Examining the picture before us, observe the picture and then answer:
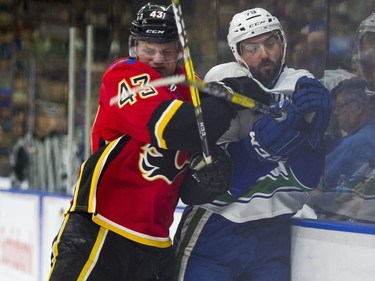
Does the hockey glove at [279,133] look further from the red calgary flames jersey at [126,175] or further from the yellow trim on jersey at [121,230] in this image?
the yellow trim on jersey at [121,230]

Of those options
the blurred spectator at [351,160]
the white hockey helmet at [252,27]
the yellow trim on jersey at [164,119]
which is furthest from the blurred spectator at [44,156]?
the yellow trim on jersey at [164,119]

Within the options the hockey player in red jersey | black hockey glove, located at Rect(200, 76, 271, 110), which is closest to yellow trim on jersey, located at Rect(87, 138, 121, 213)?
the hockey player in red jersey

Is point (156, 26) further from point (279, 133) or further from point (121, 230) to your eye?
point (121, 230)

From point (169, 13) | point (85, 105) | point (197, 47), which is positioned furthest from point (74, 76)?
point (169, 13)

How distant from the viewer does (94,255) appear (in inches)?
101

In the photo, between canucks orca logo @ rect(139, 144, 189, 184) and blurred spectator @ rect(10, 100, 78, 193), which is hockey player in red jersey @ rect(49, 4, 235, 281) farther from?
blurred spectator @ rect(10, 100, 78, 193)

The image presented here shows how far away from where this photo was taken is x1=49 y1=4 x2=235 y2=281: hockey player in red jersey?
8.36ft

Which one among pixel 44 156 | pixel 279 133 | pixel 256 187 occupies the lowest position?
pixel 44 156

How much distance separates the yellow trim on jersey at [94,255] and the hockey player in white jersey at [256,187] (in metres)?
0.26

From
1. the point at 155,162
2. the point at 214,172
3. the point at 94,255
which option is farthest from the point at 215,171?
the point at 94,255

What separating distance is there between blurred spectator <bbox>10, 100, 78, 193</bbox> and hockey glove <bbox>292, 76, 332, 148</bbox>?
6.47ft

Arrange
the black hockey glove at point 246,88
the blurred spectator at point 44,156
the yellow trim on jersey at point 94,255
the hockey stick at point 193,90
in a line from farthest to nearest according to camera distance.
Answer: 1. the blurred spectator at point 44,156
2. the black hockey glove at point 246,88
3. the yellow trim on jersey at point 94,255
4. the hockey stick at point 193,90

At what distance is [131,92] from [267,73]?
1.43ft

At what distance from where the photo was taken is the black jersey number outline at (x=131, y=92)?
Result: 8.20ft
